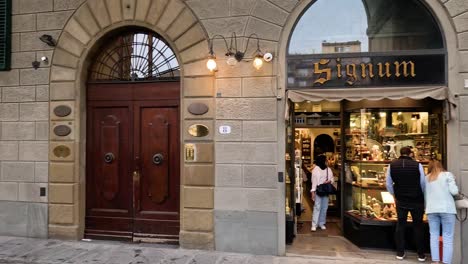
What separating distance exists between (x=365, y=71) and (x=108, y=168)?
17.2 feet

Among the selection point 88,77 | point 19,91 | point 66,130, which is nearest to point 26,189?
point 66,130

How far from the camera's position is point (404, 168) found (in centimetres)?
641

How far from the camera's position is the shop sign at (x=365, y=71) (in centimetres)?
638

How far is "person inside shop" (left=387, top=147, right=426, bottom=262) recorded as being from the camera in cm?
630

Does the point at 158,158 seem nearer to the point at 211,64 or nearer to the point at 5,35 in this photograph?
the point at 211,64

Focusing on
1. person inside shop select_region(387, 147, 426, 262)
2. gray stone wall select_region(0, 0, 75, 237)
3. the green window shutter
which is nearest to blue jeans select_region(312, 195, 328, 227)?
person inside shop select_region(387, 147, 426, 262)

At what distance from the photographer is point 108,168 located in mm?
7680

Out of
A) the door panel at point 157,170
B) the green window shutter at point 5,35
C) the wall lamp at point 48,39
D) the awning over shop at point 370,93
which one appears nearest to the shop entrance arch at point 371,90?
the awning over shop at point 370,93

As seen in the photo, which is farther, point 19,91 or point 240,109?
point 19,91

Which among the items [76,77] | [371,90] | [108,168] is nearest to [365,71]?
[371,90]

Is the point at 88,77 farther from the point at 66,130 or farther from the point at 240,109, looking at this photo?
the point at 240,109

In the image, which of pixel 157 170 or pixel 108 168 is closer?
pixel 157 170

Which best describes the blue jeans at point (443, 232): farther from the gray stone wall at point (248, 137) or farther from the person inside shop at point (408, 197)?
the gray stone wall at point (248, 137)

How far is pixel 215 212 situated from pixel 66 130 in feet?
11.1
